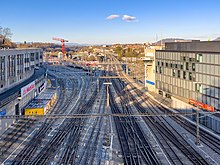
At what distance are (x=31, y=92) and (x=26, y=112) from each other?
7732 mm

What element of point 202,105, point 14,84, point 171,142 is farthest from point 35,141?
point 202,105

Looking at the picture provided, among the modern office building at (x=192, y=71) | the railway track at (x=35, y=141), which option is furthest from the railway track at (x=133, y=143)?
the modern office building at (x=192, y=71)

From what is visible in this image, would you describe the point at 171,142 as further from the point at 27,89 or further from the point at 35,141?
the point at 27,89

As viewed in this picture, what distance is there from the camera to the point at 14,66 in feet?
134

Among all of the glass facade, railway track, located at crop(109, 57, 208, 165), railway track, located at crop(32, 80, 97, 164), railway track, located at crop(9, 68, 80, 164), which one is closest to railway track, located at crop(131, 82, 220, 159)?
railway track, located at crop(109, 57, 208, 165)

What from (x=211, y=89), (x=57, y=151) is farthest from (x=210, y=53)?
(x=57, y=151)

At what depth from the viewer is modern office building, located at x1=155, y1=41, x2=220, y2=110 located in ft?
99.9

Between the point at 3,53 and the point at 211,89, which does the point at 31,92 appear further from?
the point at 211,89

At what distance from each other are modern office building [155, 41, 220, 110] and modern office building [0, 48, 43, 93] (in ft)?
76.8

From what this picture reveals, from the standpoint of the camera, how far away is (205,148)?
2477 cm

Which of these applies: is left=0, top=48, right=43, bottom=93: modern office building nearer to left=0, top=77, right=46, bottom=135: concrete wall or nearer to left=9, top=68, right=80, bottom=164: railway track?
left=0, top=77, right=46, bottom=135: concrete wall

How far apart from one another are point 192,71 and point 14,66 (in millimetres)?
26054

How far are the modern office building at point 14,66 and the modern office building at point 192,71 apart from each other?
2340cm

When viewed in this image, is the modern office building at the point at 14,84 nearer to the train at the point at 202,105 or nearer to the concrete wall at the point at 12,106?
the concrete wall at the point at 12,106
